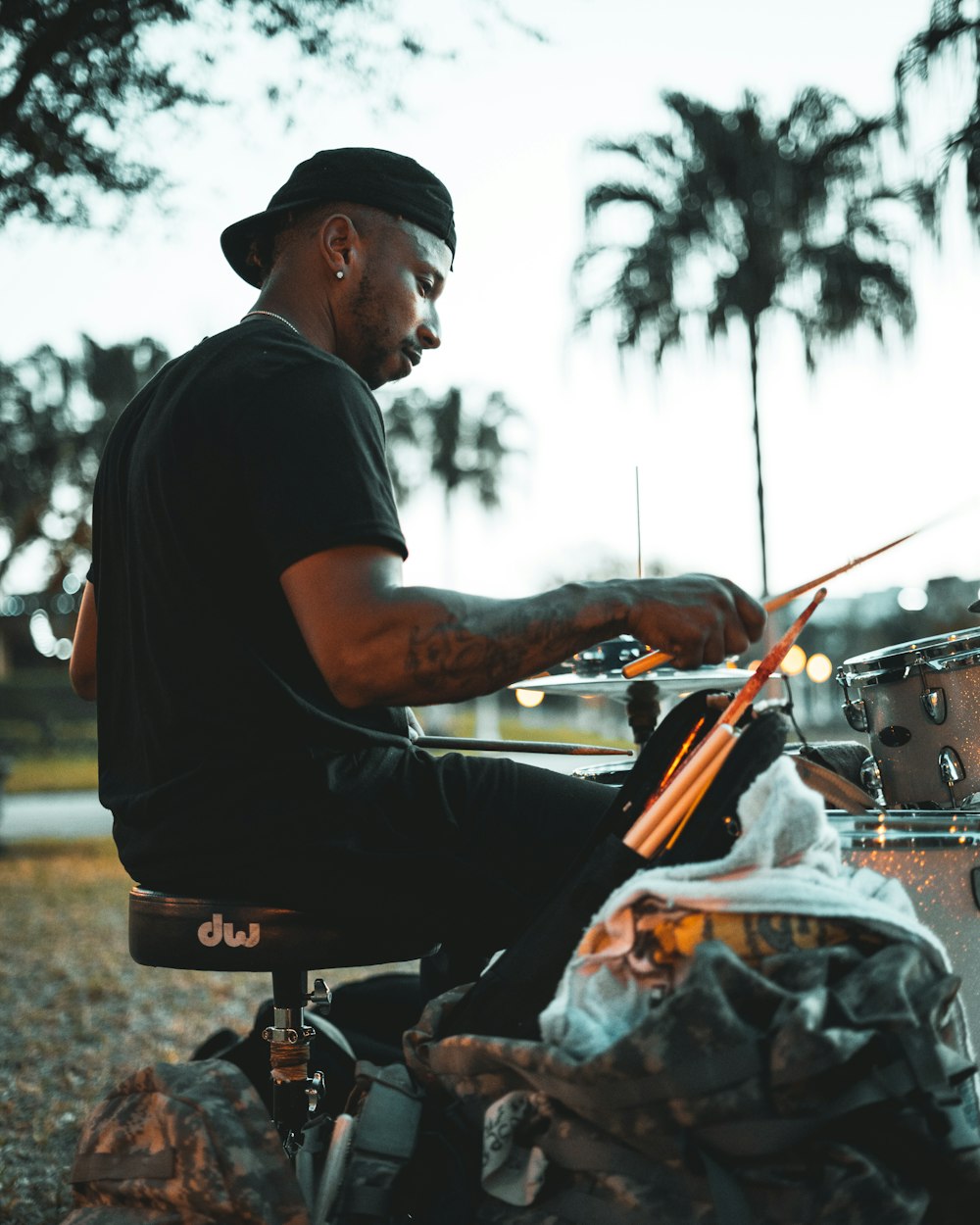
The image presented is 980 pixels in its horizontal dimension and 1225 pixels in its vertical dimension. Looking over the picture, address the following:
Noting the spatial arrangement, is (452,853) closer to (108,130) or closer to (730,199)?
(108,130)

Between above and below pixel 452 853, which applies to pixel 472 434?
above

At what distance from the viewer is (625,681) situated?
10.2ft

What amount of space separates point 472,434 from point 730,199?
28.6m

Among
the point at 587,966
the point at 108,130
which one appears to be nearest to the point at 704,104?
the point at 108,130

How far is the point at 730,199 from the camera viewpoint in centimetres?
1523

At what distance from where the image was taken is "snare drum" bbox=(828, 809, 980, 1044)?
175 centimetres

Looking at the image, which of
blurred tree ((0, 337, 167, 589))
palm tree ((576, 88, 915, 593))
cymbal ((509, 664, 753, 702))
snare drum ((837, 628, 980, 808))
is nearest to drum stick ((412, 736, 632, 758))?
cymbal ((509, 664, 753, 702))

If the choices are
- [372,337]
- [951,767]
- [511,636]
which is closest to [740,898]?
[511,636]

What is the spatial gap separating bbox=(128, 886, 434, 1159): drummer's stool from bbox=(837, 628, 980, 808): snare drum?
48.2 inches

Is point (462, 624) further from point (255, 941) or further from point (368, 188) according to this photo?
point (368, 188)

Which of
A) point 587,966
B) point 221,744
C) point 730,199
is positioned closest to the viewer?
point 587,966

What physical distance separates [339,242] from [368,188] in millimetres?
102

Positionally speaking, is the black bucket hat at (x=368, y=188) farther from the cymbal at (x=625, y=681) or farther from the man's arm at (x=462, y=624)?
the cymbal at (x=625, y=681)

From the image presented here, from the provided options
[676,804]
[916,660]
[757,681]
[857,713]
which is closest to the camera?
[676,804]
